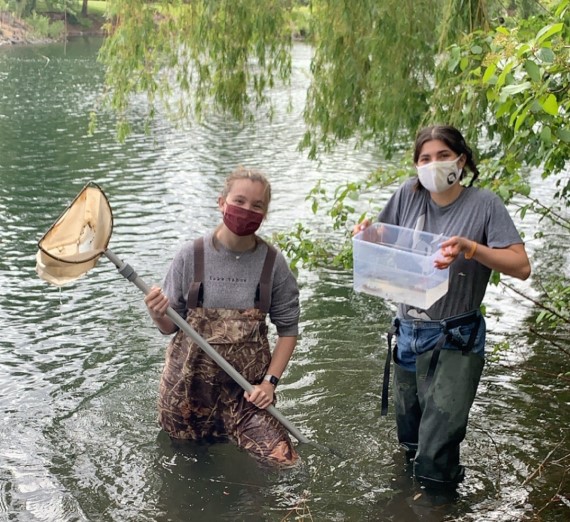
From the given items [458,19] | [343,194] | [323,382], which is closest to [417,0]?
[458,19]

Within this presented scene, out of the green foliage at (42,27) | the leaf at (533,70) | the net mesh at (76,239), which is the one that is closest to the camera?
the leaf at (533,70)

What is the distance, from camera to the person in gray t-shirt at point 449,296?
Answer: 448 centimetres

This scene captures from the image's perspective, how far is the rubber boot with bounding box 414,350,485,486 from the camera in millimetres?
4645

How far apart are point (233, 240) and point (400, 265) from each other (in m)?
0.87

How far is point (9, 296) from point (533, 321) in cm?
549

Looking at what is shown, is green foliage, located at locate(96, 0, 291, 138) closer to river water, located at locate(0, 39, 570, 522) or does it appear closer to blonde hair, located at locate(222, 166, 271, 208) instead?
river water, located at locate(0, 39, 570, 522)

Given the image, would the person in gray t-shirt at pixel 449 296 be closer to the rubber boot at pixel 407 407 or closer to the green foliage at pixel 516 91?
the rubber boot at pixel 407 407

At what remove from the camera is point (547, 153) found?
6.39m

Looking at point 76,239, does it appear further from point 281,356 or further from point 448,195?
point 448,195

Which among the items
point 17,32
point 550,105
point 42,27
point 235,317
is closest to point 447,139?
point 550,105

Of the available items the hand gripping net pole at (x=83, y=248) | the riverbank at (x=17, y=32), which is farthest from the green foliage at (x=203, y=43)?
the riverbank at (x=17, y=32)

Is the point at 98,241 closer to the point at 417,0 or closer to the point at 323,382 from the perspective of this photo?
the point at 323,382

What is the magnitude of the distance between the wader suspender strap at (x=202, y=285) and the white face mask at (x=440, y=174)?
927 mm

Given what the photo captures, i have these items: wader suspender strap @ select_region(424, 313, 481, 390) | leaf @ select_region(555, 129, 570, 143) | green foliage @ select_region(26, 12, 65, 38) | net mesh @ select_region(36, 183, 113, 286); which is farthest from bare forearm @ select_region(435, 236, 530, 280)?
green foliage @ select_region(26, 12, 65, 38)
